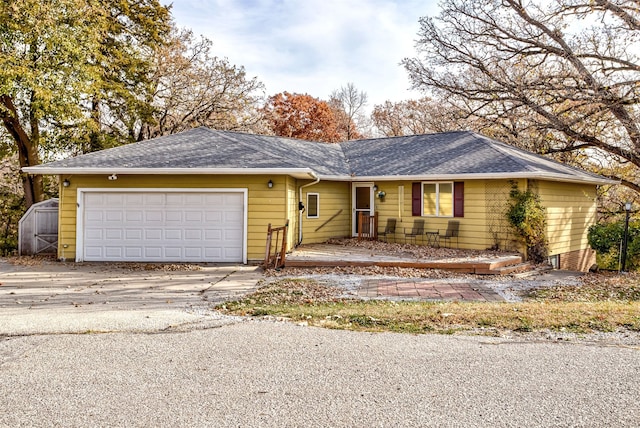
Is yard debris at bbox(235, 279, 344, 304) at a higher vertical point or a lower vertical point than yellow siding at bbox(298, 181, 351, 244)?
lower

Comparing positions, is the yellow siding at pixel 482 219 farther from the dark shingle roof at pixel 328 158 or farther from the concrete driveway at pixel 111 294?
the concrete driveway at pixel 111 294

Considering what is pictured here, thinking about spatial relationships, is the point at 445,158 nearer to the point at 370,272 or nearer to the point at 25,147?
the point at 370,272

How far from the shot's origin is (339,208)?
54.5ft

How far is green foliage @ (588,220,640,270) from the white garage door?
401 inches

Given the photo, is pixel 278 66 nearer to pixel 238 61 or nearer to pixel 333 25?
pixel 238 61

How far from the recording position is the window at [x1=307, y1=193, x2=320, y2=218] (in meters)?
15.6

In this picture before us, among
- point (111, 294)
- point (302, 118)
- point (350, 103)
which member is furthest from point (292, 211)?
point (350, 103)

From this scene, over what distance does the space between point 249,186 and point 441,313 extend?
7.06m

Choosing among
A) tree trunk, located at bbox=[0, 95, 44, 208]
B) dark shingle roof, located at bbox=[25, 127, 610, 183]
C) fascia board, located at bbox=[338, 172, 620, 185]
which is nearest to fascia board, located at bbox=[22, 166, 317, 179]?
dark shingle roof, located at bbox=[25, 127, 610, 183]

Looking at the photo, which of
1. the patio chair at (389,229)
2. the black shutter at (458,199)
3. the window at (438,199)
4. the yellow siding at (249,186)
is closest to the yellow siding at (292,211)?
the yellow siding at (249,186)

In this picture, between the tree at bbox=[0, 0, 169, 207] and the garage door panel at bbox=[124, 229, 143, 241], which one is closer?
the garage door panel at bbox=[124, 229, 143, 241]

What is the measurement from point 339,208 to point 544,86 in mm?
7903

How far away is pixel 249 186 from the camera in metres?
12.4

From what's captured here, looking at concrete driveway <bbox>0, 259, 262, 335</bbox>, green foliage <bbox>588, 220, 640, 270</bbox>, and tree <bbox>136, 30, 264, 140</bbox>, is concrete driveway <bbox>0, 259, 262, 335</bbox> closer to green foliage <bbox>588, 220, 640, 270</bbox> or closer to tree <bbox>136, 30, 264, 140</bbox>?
green foliage <bbox>588, 220, 640, 270</bbox>
